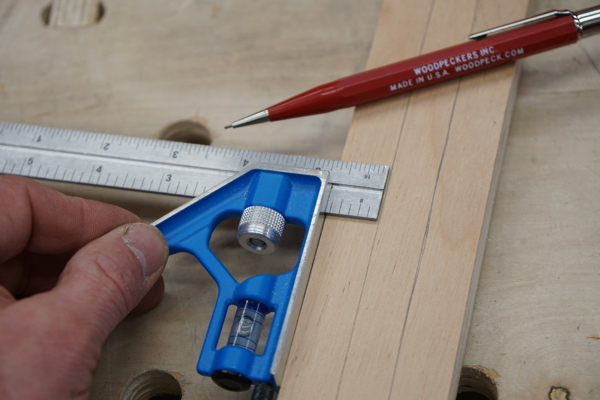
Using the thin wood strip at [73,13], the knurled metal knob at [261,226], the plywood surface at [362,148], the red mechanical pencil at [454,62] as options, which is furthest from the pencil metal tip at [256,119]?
the thin wood strip at [73,13]

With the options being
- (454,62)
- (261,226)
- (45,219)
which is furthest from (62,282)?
(454,62)

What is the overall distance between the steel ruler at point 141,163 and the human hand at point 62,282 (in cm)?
12

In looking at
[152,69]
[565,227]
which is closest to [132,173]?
[152,69]

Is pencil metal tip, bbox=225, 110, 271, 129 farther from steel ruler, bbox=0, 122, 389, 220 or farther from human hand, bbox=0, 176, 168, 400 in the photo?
human hand, bbox=0, 176, 168, 400

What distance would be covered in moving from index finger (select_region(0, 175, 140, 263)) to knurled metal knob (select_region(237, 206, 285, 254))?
0.91 feet

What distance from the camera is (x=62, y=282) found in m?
0.87

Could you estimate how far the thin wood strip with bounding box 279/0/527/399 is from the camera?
90 cm

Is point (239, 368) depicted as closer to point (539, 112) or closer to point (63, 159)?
point (63, 159)

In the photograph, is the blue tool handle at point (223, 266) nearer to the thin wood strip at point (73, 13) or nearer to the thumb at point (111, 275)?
the thumb at point (111, 275)

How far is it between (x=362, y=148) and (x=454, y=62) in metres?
0.29

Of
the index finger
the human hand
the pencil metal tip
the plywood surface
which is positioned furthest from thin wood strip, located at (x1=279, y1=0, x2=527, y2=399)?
the index finger

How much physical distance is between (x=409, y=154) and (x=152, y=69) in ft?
2.61

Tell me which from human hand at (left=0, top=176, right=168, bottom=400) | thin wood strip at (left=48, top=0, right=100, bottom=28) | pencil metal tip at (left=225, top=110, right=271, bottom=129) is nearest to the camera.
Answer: human hand at (left=0, top=176, right=168, bottom=400)

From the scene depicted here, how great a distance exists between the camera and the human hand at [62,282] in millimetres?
779
